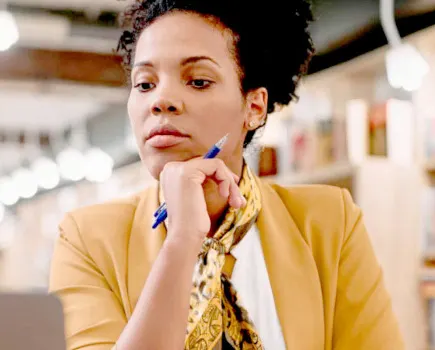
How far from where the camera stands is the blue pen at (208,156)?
1247mm

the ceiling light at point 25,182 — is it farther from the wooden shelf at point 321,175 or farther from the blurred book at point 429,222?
the blurred book at point 429,222

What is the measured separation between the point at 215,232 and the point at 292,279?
0.18 m

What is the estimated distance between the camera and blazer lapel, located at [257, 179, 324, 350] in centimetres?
131

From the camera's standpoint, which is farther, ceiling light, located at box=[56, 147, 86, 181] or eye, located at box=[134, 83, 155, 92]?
ceiling light, located at box=[56, 147, 86, 181]

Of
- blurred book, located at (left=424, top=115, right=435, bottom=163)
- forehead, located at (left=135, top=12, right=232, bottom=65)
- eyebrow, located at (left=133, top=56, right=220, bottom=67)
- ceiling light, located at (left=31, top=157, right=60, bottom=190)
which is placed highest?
ceiling light, located at (left=31, top=157, right=60, bottom=190)

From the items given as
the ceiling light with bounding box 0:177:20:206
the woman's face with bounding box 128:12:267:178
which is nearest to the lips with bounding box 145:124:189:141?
the woman's face with bounding box 128:12:267:178

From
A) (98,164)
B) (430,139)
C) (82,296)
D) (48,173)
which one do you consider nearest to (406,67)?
(430,139)

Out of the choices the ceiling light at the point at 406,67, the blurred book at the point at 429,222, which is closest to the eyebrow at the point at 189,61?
the ceiling light at the point at 406,67

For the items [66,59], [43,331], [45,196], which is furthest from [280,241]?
[45,196]

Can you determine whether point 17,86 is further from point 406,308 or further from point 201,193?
point 201,193

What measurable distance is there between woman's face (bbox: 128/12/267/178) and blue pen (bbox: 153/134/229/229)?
0.03 m

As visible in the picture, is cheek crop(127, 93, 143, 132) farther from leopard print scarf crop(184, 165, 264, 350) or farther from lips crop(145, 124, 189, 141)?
leopard print scarf crop(184, 165, 264, 350)

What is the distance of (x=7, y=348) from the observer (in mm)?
590

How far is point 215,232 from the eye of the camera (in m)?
1.37
